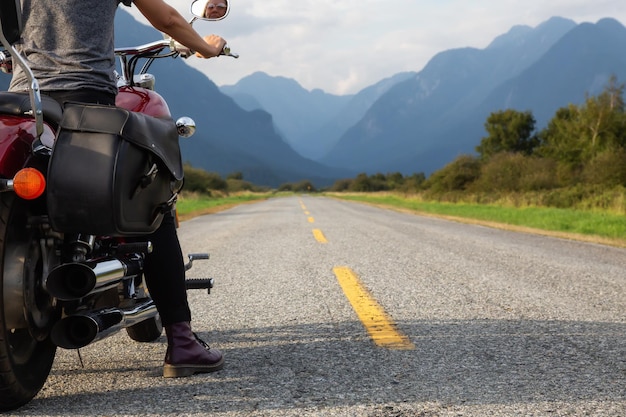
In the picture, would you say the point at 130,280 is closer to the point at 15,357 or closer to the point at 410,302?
the point at 15,357

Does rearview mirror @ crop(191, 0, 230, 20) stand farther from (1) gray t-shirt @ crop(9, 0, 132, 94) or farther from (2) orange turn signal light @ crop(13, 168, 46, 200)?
(2) orange turn signal light @ crop(13, 168, 46, 200)

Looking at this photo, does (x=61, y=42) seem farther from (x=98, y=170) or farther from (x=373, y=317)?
(x=373, y=317)

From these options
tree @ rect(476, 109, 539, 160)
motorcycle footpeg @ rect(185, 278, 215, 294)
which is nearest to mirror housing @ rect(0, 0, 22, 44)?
motorcycle footpeg @ rect(185, 278, 215, 294)

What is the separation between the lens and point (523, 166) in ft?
105

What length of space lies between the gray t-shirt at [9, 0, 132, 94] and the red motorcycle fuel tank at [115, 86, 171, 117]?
32 cm

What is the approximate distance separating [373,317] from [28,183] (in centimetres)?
221

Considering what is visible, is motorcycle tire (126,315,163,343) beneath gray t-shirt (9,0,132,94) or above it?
beneath

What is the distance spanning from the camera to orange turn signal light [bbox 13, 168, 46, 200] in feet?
5.95

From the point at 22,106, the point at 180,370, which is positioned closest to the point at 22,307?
the point at 22,106

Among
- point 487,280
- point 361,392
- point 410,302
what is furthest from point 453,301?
point 361,392

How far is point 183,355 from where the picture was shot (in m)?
2.43

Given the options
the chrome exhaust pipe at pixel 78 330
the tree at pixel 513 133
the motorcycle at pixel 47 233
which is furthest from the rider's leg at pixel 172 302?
the tree at pixel 513 133

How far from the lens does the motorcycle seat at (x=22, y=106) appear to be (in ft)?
6.38

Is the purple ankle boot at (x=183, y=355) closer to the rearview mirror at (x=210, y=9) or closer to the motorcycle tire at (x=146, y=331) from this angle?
the motorcycle tire at (x=146, y=331)
